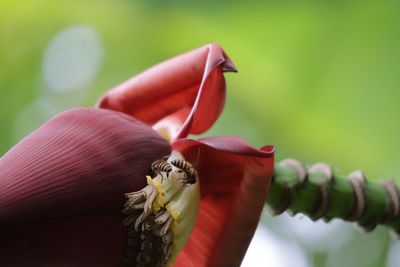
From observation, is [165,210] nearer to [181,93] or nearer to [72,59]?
[181,93]

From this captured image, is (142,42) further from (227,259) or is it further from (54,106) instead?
(227,259)

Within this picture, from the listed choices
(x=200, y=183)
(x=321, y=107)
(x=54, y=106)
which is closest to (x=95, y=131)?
(x=200, y=183)

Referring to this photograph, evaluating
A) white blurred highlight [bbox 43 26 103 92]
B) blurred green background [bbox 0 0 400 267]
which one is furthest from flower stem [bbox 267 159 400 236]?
white blurred highlight [bbox 43 26 103 92]

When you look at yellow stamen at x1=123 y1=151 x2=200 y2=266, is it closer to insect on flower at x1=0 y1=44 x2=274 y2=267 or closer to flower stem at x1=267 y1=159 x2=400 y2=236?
insect on flower at x1=0 y1=44 x2=274 y2=267

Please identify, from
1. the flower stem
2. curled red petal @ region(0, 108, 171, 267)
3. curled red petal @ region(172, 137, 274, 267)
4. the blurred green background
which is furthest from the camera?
the blurred green background

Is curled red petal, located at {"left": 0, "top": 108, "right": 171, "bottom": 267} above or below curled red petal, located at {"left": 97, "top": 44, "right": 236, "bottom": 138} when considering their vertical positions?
below

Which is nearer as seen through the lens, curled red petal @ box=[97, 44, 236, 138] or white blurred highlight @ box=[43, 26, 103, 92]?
curled red petal @ box=[97, 44, 236, 138]

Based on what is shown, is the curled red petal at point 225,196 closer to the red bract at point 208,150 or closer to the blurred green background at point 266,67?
the red bract at point 208,150
